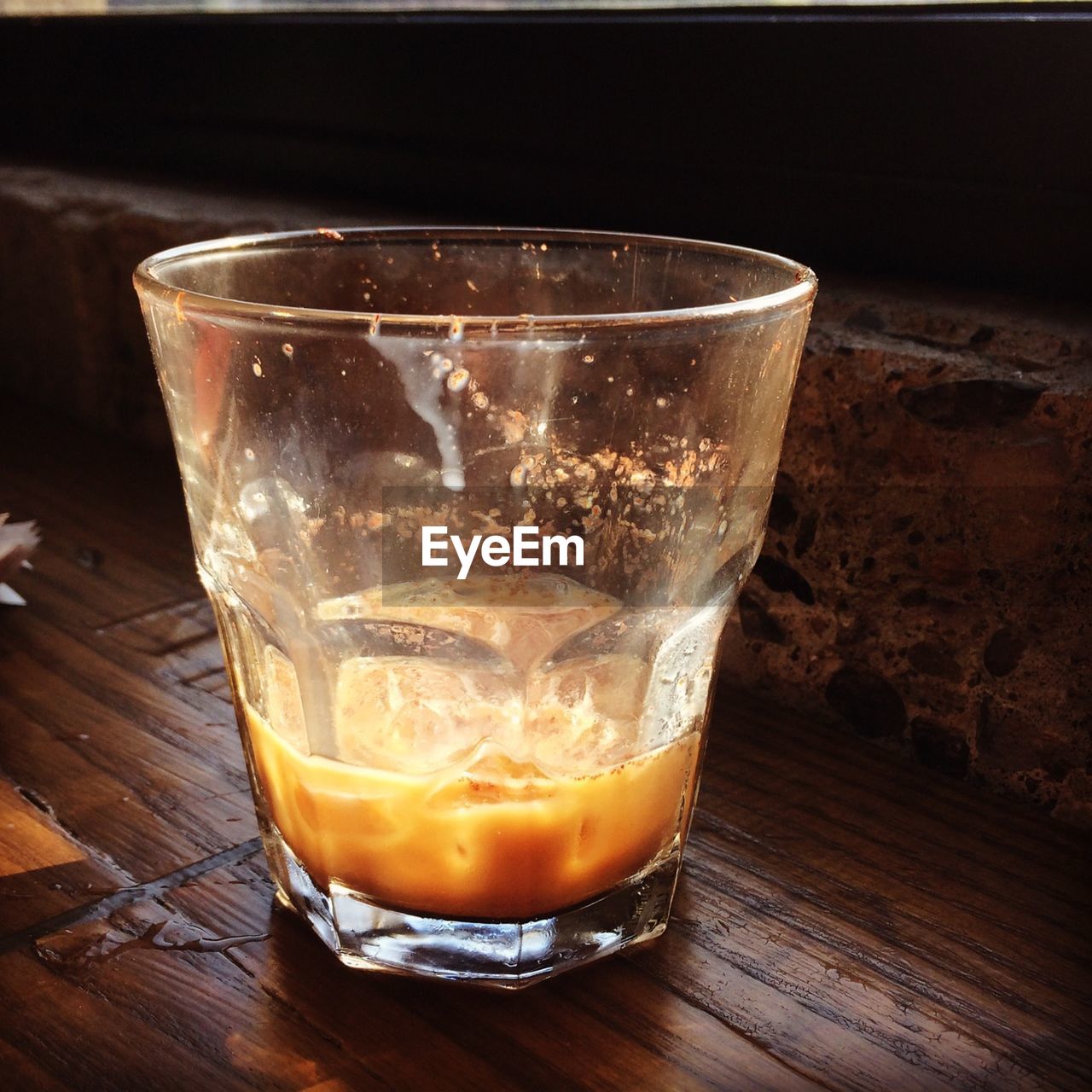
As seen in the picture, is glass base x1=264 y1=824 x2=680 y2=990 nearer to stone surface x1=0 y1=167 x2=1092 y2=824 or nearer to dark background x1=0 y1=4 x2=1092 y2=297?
stone surface x1=0 y1=167 x2=1092 y2=824

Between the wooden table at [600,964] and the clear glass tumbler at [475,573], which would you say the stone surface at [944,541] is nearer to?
the wooden table at [600,964]

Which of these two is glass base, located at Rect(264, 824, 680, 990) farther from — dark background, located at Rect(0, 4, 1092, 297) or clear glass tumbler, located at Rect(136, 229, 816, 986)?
dark background, located at Rect(0, 4, 1092, 297)

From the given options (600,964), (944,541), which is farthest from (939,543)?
(600,964)

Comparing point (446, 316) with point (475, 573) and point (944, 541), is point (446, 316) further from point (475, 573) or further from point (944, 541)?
point (944, 541)

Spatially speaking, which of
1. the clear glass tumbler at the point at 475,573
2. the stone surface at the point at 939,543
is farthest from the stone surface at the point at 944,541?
the clear glass tumbler at the point at 475,573

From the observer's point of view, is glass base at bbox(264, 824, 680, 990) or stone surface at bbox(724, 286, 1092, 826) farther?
stone surface at bbox(724, 286, 1092, 826)

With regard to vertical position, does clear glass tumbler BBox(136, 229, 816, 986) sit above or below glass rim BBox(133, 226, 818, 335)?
below

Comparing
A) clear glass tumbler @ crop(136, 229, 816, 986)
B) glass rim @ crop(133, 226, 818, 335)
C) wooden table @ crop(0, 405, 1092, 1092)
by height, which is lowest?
wooden table @ crop(0, 405, 1092, 1092)

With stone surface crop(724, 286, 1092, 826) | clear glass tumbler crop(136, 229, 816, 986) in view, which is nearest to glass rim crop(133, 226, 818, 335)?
clear glass tumbler crop(136, 229, 816, 986)
